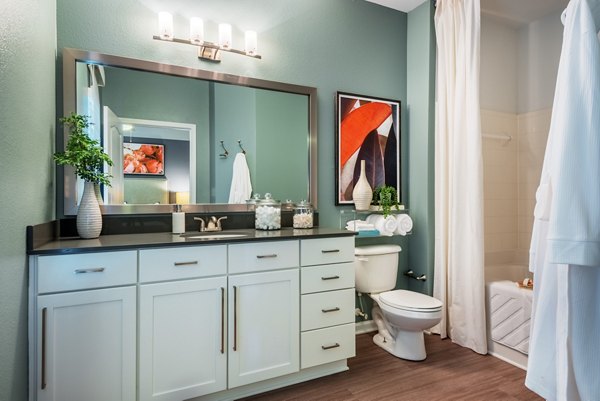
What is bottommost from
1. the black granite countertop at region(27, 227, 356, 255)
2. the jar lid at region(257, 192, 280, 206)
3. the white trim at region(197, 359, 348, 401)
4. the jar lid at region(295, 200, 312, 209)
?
the white trim at region(197, 359, 348, 401)

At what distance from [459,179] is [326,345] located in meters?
1.57

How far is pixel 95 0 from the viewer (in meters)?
2.00

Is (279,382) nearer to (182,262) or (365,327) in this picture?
(182,262)

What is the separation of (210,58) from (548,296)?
7.31 ft

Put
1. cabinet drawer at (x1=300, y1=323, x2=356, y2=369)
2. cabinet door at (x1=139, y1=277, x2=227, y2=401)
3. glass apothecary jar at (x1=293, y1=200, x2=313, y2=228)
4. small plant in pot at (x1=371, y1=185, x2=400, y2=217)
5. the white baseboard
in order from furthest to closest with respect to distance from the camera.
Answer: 1. the white baseboard
2. small plant in pot at (x1=371, y1=185, x2=400, y2=217)
3. glass apothecary jar at (x1=293, y1=200, x2=313, y2=228)
4. cabinet drawer at (x1=300, y1=323, x2=356, y2=369)
5. cabinet door at (x1=139, y1=277, x2=227, y2=401)

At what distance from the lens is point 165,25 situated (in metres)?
2.08

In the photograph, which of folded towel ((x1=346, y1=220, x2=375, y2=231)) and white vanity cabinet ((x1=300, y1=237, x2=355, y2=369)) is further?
folded towel ((x1=346, y1=220, x2=375, y2=231))

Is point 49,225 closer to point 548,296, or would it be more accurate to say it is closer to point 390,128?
point 548,296

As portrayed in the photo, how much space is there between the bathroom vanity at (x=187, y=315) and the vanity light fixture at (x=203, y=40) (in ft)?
4.13

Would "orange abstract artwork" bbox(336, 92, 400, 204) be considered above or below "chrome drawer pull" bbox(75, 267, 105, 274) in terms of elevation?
above

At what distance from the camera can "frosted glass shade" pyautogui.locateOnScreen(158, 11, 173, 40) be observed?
2.08 meters

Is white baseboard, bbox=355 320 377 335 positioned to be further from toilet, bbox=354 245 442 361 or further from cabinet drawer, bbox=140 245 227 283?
cabinet drawer, bbox=140 245 227 283

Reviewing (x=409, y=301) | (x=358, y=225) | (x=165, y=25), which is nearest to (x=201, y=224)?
(x=358, y=225)

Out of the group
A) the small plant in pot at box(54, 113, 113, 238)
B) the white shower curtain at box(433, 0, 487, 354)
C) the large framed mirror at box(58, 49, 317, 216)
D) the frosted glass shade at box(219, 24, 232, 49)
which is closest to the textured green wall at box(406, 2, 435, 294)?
the white shower curtain at box(433, 0, 487, 354)
